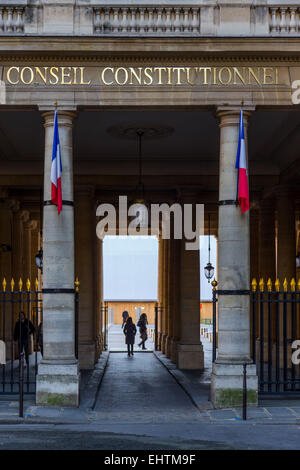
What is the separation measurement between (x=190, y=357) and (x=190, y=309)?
157cm

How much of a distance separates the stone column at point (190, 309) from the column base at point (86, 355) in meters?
2.83

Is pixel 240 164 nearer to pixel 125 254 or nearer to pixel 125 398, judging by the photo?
pixel 125 398

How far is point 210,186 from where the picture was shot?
84.2 feet

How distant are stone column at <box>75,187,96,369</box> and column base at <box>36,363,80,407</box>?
350 inches

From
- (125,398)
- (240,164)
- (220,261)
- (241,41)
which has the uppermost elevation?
(241,41)

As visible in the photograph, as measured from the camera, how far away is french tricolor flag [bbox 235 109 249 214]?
50.1 feet

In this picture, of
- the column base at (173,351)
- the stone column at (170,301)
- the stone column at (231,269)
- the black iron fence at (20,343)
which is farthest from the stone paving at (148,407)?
the stone column at (170,301)

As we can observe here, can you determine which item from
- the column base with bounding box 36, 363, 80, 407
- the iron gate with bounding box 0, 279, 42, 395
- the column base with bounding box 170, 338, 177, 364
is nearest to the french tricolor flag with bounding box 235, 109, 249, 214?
the iron gate with bounding box 0, 279, 42, 395

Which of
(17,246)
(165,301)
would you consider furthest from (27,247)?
(165,301)

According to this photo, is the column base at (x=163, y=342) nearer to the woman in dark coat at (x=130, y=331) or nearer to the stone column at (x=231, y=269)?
the woman in dark coat at (x=130, y=331)

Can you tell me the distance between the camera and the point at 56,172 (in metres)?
15.3

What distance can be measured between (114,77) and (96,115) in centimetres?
273

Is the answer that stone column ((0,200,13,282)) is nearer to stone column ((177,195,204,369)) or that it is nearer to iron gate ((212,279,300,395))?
stone column ((177,195,204,369))
